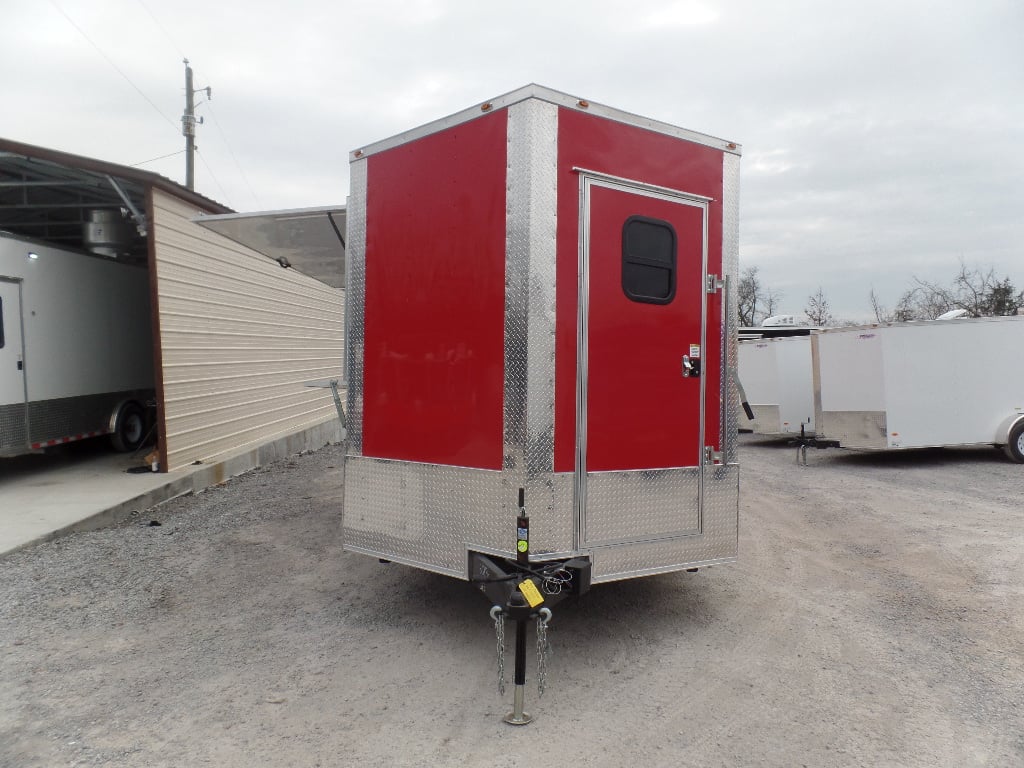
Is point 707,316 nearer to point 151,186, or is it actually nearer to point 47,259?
point 151,186

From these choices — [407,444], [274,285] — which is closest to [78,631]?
[407,444]

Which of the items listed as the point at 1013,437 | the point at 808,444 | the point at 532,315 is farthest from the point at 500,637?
the point at 808,444

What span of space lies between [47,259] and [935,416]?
1326 cm

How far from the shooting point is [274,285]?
1275 centimetres

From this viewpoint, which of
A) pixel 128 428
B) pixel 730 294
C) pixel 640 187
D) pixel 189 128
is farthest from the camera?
pixel 189 128

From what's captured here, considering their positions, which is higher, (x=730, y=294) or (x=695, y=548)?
(x=730, y=294)

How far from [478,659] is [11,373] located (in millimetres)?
7276

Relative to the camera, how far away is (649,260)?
4.22 meters

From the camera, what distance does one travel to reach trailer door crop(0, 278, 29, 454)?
819cm

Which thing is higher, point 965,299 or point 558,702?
point 965,299

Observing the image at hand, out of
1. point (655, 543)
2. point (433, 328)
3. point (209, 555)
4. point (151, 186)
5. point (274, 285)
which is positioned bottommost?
point (209, 555)

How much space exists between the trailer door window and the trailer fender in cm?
1060

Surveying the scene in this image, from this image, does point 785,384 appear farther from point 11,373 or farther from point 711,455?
point 11,373

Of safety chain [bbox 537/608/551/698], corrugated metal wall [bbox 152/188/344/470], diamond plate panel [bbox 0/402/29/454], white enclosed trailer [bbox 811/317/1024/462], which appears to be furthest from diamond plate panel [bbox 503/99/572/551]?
white enclosed trailer [bbox 811/317/1024/462]
